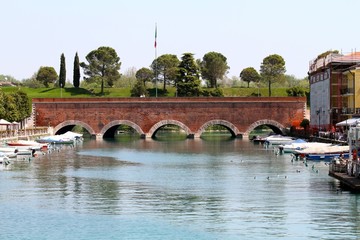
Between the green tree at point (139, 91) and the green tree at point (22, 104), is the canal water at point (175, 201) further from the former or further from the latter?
the green tree at point (139, 91)

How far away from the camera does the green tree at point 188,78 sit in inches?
4621

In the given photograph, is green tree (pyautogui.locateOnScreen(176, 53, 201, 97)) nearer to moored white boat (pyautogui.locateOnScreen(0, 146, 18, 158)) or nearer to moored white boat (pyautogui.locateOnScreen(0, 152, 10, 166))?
moored white boat (pyautogui.locateOnScreen(0, 146, 18, 158))

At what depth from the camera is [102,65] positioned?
4958 inches

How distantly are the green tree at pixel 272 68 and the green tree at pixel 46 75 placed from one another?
31755 millimetres

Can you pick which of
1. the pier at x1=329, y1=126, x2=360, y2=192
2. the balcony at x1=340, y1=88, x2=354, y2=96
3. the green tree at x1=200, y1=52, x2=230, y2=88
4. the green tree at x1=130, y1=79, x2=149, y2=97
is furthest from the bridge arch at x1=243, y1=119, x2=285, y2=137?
the pier at x1=329, y1=126, x2=360, y2=192

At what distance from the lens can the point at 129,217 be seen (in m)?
31.3

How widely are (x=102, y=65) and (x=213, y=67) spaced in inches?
828

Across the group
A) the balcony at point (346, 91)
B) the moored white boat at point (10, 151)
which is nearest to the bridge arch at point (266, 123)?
the balcony at point (346, 91)

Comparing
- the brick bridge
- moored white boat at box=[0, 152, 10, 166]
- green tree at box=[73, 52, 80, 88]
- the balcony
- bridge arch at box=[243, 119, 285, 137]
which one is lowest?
moored white boat at box=[0, 152, 10, 166]

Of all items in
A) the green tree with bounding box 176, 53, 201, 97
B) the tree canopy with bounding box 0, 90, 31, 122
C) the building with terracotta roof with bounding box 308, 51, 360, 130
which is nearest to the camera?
the building with terracotta roof with bounding box 308, 51, 360, 130

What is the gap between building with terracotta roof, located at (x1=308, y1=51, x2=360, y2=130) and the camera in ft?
248

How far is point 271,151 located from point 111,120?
1210 inches

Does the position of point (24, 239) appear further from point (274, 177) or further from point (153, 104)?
point (153, 104)

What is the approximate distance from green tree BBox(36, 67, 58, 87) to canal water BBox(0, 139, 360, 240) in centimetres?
7645
